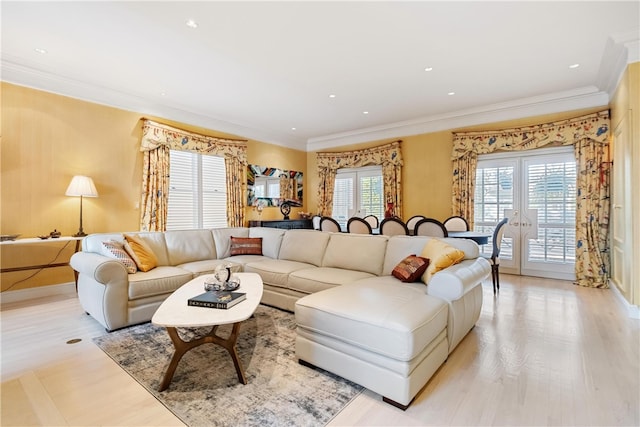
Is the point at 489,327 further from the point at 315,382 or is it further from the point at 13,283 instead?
the point at 13,283

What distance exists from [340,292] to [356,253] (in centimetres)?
114

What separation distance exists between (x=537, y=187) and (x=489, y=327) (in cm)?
330

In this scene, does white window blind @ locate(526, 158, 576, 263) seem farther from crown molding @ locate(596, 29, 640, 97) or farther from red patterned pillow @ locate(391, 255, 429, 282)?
red patterned pillow @ locate(391, 255, 429, 282)

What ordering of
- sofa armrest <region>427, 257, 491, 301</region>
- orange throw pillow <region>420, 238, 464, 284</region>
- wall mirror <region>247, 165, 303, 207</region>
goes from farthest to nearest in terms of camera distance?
wall mirror <region>247, 165, 303, 207</region>, orange throw pillow <region>420, 238, 464, 284</region>, sofa armrest <region>427, 257, 491, 301</region>

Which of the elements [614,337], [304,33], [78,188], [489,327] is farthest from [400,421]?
[78,188]

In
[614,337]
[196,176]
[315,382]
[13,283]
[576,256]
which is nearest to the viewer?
[315,382]

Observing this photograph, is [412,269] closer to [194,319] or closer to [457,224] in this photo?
[194,319]

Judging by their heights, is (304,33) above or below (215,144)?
above

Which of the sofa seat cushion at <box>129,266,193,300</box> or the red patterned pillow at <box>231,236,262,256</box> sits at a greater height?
the red patterned pillow at <box>231,236,262,256</box>

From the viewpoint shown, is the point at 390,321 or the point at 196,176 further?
the point at 196,176

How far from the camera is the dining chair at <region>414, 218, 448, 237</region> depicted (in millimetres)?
3869

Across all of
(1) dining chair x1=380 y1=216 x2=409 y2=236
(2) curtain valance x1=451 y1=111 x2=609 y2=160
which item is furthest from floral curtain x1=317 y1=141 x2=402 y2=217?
(1) dining chair x1=380 y1=216 x2=409 y2=236

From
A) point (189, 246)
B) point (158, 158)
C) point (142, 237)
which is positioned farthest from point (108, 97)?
point (189, 246)

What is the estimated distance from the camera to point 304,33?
3.04 metres
